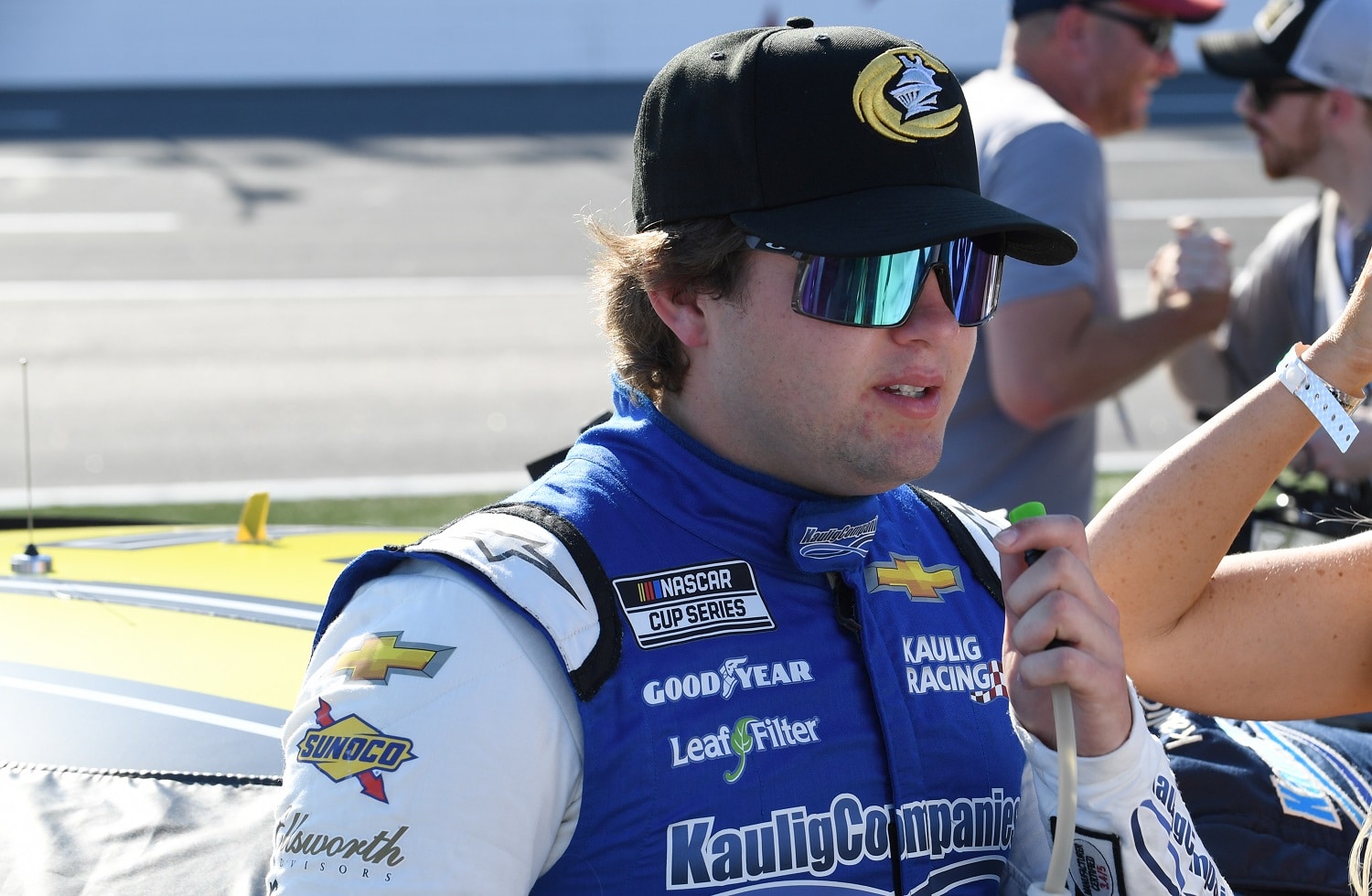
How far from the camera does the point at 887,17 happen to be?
20.6 metres

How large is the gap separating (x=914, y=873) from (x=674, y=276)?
777 millimetres

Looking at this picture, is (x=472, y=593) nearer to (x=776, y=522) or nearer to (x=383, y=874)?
(x=383, y=874)

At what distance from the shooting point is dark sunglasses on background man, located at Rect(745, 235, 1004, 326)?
1842 millimetres

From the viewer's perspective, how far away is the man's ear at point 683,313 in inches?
78.6

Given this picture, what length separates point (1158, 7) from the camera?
4254 mm

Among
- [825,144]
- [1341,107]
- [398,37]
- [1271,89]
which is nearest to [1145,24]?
[1271,89]

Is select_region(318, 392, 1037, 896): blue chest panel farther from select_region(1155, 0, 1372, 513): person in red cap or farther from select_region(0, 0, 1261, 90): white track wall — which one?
select_region(0, 0, 1261, 90): white track wall

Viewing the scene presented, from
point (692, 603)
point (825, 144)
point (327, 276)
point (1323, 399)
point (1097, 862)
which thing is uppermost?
point (825, 144)

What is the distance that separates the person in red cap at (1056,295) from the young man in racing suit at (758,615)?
171cm

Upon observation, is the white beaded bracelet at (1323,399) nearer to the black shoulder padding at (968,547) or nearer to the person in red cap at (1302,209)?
the black shoulder padding at (968,547)

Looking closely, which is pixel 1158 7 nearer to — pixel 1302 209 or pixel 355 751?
pixel 1302 209

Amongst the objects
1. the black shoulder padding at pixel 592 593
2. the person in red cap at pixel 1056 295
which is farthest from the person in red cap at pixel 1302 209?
the black shoulder padding at pixel 592 593

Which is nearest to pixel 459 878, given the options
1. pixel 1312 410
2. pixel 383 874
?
pixel 383 874

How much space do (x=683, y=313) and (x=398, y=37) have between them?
1947cm
